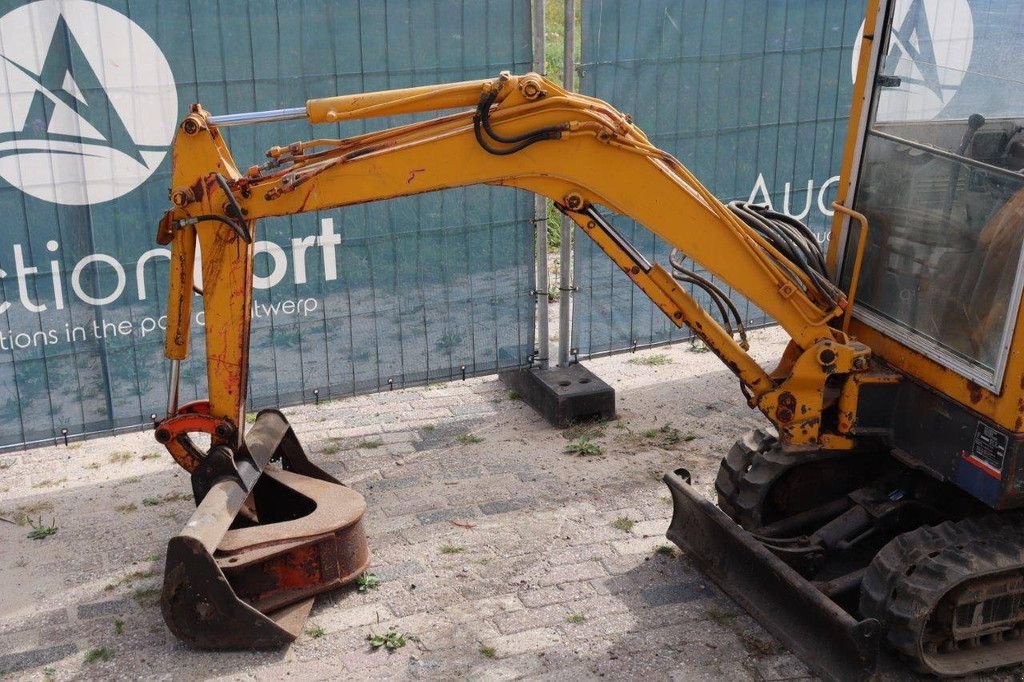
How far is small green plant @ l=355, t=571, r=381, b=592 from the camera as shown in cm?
561

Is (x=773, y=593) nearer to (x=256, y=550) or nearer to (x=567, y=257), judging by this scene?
(x=256, y=550)

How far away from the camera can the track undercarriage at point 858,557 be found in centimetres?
475

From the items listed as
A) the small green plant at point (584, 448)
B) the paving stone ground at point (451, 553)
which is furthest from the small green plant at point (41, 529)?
the small green plant at point (584, 448)

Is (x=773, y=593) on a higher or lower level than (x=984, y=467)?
lower

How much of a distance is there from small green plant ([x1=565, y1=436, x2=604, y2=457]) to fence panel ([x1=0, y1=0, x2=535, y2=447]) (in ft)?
3.55

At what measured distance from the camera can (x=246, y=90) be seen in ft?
22.4

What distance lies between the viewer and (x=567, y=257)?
7.83 metres

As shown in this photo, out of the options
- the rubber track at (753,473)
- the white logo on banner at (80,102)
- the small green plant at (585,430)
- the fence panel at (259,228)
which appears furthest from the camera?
the small green plant at (585,430)

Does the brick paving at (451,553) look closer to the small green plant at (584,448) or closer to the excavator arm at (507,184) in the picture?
the small green plant at (584,448)

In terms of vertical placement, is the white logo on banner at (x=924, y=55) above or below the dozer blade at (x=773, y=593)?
above

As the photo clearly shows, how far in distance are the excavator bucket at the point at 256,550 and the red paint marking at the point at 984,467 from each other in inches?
110

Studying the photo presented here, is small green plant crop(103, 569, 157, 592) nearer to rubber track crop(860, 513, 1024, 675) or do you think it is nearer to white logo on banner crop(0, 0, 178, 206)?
white logo on banner crop(0, 0, 178, 206)

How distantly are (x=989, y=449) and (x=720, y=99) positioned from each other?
398 centimetres

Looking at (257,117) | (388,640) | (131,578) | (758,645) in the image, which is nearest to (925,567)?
(758,645)
